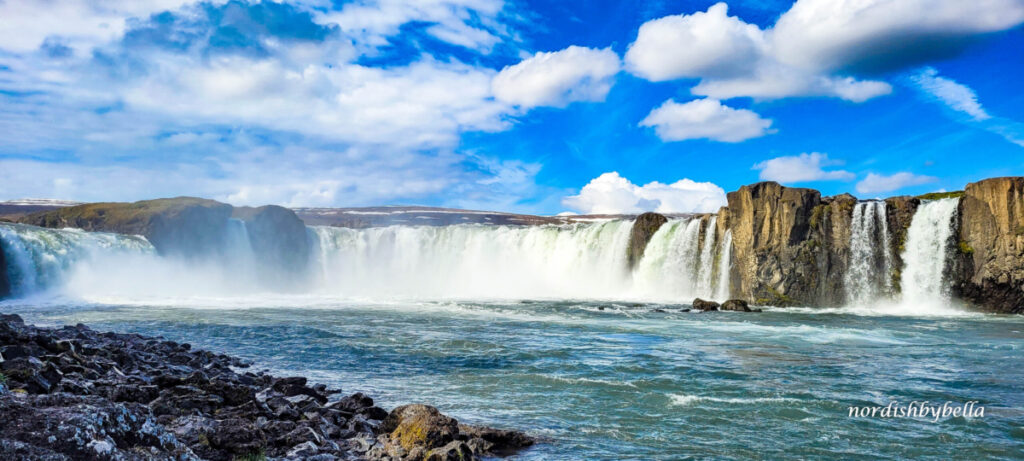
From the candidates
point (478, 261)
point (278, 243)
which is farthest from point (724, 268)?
point (278, 243)

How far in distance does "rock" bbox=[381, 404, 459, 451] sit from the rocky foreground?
0.02 meters

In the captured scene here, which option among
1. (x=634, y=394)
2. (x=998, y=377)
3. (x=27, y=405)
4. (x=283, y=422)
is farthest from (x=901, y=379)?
(x=27, y=405)

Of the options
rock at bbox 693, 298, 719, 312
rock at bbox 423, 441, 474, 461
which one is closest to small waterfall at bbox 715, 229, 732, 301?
rock at bbox 693, 298, 719, 312

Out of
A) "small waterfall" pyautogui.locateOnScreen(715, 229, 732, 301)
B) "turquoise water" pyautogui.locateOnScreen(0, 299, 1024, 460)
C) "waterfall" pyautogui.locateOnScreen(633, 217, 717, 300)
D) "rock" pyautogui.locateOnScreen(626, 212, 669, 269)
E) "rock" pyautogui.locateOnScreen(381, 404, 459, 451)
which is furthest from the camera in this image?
"rock" pyautogui.locateOnScreen(626, 212, 669, 269)

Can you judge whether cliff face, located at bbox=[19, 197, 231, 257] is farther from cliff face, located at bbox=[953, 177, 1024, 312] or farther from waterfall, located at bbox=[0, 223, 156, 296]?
cliff face, located at bbox=[953, 177, 1024, 312]

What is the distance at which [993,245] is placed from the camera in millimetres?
34500

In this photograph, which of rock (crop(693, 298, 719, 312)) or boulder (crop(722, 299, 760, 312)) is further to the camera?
boulder (crop(722, 299, 760, 312))

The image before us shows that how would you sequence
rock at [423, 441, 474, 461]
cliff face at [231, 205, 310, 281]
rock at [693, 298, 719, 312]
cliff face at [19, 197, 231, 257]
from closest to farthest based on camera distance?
rock at [423, 441, 474, 461] → rock at [693, 298, 719, 312] → cliff face at [19, 197, 231, 257] → cliff face at [231, 205, 310, 281]

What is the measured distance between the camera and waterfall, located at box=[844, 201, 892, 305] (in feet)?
127

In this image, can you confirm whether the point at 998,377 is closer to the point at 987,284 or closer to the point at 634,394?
the point at 634,394

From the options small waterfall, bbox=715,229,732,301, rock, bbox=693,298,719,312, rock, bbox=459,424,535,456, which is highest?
small waterfall, bbox=715,229,732,301

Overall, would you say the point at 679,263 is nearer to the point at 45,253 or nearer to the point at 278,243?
the point at 278,243

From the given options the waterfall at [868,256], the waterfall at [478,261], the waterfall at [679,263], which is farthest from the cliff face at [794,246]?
the waterfall at [478,261]

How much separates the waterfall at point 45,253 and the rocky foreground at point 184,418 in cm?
3722
